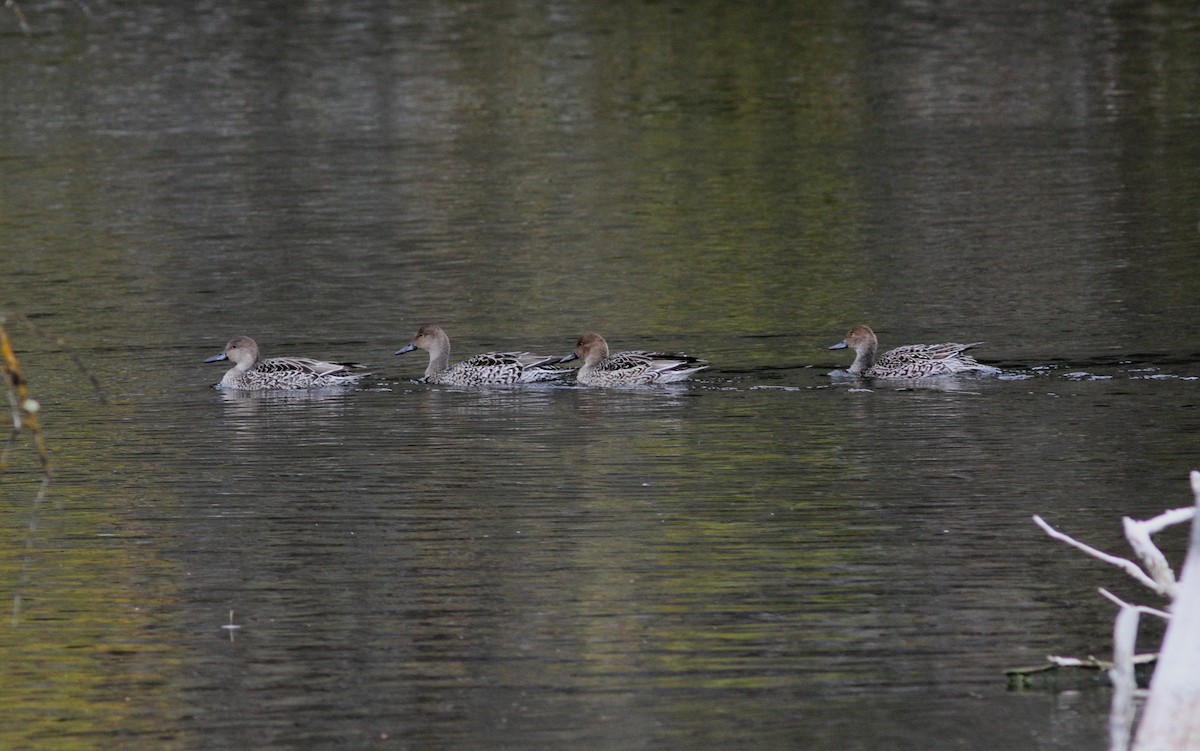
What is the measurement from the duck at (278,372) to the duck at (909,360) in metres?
4.03

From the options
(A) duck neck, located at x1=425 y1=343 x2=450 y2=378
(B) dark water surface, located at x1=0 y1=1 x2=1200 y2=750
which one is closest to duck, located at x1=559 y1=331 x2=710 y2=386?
(B) dark water surface, located at x1=0 y1=1 x2=1200 y2=750

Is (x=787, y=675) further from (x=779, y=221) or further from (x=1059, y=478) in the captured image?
(x=779, y=221)

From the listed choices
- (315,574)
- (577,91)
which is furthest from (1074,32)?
(315,574)

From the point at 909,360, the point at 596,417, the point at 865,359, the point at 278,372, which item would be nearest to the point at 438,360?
the point at 278,372

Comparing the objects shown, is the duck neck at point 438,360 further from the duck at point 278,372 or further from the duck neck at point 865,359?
the duck neck at point 865,359

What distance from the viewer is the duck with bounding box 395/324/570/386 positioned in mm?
17984

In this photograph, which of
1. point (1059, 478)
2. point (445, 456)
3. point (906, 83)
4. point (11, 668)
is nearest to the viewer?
point (11, 668)

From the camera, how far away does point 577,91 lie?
41.0 metres

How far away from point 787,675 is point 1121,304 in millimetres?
11447

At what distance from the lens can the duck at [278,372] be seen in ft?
59.3

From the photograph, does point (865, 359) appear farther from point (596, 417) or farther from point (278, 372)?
point (278, 372)

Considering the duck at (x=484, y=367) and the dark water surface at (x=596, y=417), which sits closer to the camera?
the dark water surface at (x=596, y=417)

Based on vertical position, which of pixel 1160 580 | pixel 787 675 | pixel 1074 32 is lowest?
pixel 1074 32

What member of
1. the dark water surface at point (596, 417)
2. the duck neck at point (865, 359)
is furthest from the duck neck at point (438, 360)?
the duck neck at point (865, 359)
